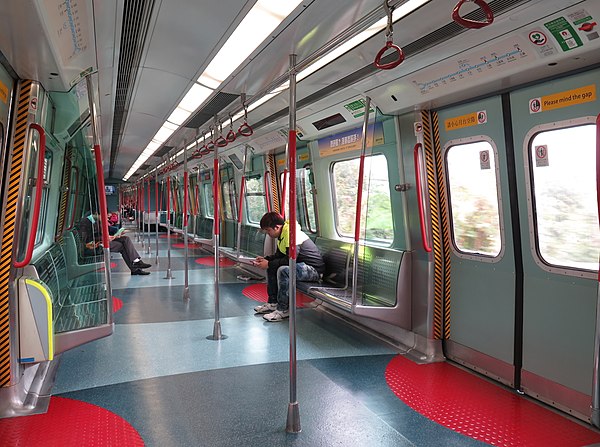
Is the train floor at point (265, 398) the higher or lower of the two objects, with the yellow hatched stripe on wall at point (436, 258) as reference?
lower

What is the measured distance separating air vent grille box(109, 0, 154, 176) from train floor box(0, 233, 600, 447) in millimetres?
3143

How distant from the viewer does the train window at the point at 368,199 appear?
205 inches

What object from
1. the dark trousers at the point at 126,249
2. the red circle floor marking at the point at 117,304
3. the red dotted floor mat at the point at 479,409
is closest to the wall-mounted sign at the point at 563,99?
the red dotted floor mat at the point at 479,409

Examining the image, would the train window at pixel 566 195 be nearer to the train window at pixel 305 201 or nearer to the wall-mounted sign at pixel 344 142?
the wall-mounted sign at pixel 344 142

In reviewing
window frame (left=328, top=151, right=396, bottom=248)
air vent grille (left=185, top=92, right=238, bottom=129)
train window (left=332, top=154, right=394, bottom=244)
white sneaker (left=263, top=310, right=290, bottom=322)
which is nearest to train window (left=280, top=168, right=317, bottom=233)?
window frame (left=328, top=151, right=396, bottom=248)

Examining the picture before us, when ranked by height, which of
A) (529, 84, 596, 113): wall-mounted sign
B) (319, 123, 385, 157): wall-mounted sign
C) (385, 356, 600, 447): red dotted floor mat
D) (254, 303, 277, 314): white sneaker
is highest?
(319, 123, 385, 157): wall-mounted sign

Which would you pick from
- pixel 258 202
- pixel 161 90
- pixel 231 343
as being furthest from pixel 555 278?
pixel 258 202

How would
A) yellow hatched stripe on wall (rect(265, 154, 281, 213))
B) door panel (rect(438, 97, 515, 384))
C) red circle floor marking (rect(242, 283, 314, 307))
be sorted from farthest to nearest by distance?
yellow hatched stripe on wall (rect(265, 154, 281, 213))
red circle floor marking (rect(242, 283, 314, 307))
door panel (rect(438, 97, 515, 384))

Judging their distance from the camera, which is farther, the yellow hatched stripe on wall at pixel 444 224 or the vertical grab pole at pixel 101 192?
the yellow hatched stripe on wall at pixel 444 224

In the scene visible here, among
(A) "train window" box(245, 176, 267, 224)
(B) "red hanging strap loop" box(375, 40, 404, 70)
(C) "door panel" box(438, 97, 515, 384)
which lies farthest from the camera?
(A) "train window" box(245, 176, 267, 224)

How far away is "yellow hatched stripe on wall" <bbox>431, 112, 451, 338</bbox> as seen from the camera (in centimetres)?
504

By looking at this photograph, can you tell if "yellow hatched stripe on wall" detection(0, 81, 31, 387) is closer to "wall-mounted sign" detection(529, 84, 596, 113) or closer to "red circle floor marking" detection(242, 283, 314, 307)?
"wall-mounted sign" detection(529, 84, 596, 113)

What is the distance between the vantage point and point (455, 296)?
495 cm

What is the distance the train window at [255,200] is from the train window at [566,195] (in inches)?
302
